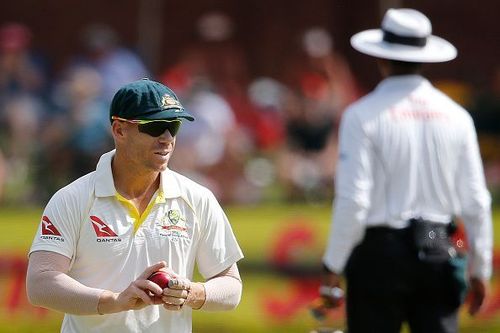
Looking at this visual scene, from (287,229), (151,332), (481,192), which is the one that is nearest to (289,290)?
(287,229)

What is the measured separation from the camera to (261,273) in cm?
1473

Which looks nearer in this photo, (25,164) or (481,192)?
(481,192)

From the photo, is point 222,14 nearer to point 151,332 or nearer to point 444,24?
point 444,24

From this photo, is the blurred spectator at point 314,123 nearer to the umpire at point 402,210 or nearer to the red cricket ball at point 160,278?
the umpire at point 402,210

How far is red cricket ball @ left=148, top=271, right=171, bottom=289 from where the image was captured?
189 inches

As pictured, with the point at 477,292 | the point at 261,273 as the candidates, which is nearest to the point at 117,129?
the point at 477,292

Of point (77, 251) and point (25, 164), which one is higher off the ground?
point (77, 251)

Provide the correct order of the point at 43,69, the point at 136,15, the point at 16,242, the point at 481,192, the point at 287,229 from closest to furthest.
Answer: the point at 481,192 → the point at 16,242 → the point at 287,229 → the point at 43,69 → the point at 136,15

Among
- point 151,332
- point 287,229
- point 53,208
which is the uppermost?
point 53,208

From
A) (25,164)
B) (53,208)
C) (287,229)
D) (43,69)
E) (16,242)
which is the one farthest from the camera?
(43,69)

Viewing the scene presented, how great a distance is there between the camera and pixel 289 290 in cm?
1351

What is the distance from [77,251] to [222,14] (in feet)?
60.4

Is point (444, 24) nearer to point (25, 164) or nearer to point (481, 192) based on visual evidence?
point (25, 164)

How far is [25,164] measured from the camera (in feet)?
65.3
